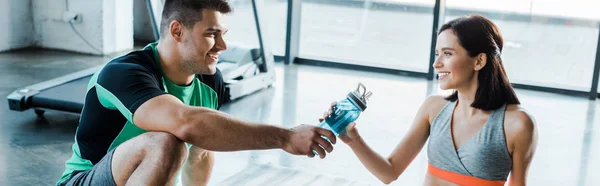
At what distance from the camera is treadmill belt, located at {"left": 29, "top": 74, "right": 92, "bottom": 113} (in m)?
4.28

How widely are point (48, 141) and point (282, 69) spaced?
3045 mm

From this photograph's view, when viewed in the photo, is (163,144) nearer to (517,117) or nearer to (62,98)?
(517,117)

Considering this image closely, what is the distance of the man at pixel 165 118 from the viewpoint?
6.45ft

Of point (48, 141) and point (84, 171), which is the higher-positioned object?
point (84, 171)

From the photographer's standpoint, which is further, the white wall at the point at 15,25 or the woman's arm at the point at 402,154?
the white wall at the point at 15,25

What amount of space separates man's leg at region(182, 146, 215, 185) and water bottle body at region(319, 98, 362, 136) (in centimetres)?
61

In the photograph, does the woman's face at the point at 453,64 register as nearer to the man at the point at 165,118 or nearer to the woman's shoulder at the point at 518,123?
the woman's shoulder at the point at 518,123

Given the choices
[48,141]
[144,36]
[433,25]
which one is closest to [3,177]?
[48,141]

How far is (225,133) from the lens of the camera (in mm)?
1980

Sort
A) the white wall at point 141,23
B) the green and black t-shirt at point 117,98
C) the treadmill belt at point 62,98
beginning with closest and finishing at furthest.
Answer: the green and black t-shirt at point 117,98
the treadmill belt at point 62,98
the white wall at point 141,23

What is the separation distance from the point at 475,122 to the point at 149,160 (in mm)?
973

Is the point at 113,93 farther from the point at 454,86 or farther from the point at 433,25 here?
the point at 433,25

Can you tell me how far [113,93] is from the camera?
6.77 feet

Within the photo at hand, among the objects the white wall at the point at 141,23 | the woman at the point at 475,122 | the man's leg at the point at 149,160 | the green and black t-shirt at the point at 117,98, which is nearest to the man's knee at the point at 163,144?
the man's leg at the point at 149,160
